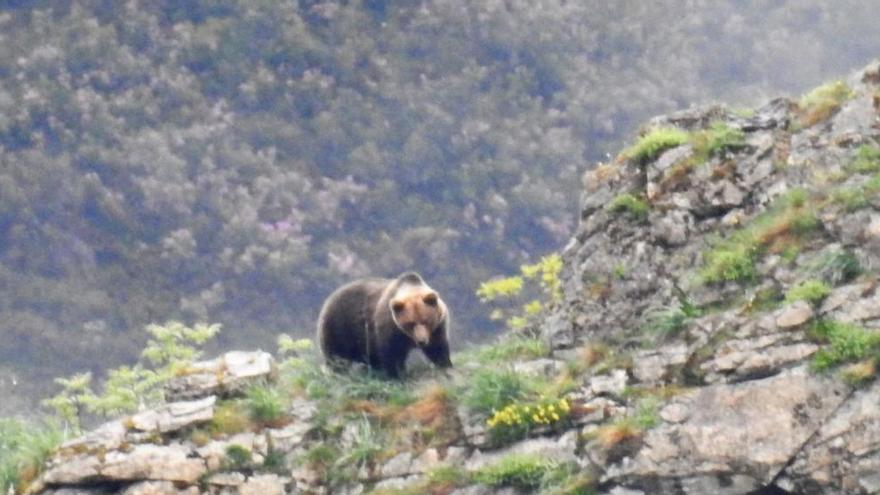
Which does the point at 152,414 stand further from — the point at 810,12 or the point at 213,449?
the point at 810,12

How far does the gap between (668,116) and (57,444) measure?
560 cm

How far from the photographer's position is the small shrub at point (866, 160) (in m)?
9.93

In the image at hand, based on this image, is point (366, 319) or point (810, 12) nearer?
point (366, 319)

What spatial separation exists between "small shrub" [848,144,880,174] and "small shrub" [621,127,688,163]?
4.64ft

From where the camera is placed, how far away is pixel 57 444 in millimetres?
10250

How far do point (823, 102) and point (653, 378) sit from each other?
3.09 meters

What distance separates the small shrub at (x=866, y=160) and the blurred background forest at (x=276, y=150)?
2027 cm

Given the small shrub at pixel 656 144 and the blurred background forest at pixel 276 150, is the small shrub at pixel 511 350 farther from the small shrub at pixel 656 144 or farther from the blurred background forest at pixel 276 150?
the blurred background forest at pixel 276 150

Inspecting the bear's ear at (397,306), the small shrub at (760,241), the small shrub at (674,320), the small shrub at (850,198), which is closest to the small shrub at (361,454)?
the bear's ear at (397,306)

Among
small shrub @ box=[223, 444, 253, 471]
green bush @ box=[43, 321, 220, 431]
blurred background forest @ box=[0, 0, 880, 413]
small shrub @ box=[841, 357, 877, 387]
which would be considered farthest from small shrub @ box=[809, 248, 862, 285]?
blurred background forest @ box=[0, 0, 880, 413]

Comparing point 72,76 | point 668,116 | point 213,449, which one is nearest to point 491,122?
point 72,76

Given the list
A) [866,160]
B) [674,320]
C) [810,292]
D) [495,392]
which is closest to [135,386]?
[495,392]

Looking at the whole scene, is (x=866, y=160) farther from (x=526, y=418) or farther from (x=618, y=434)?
(x=526, y=418)

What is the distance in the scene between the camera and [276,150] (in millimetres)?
34000
